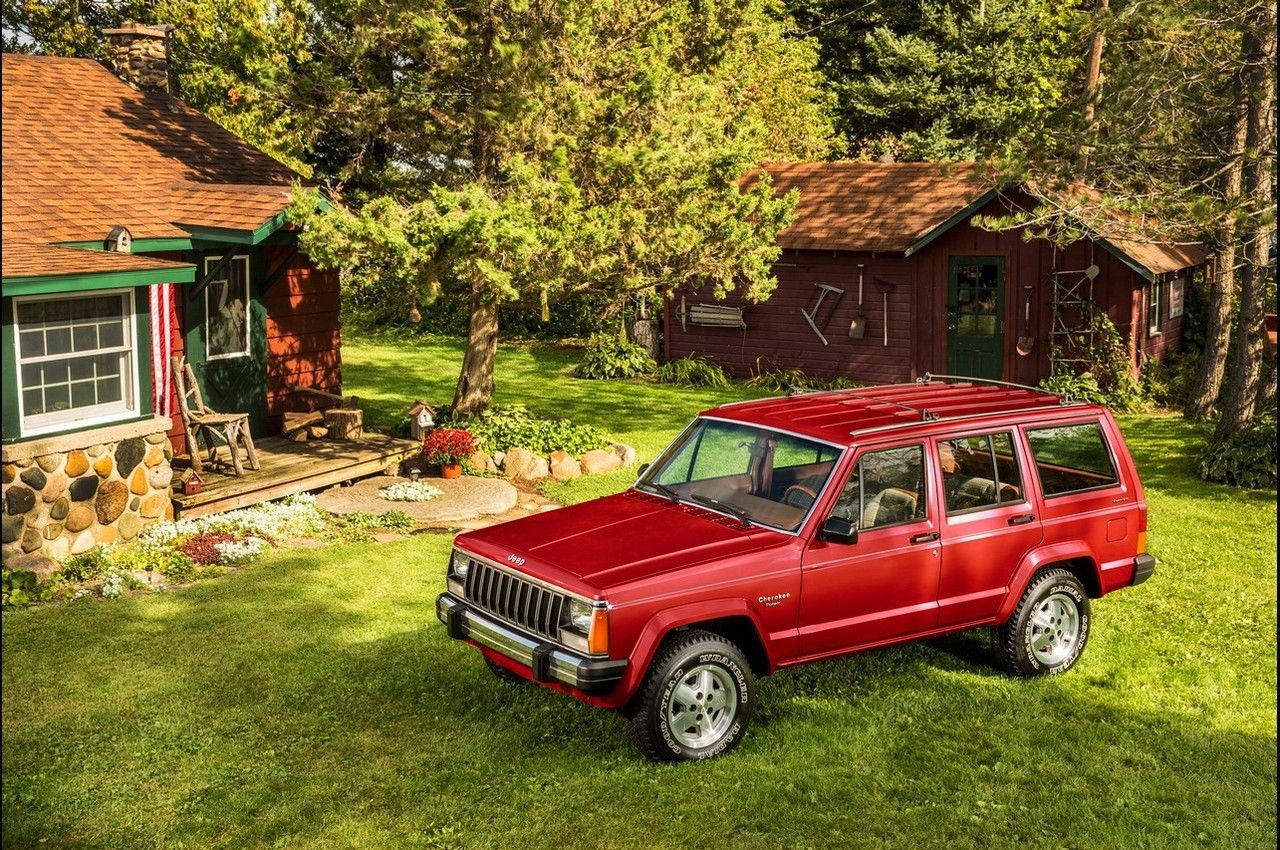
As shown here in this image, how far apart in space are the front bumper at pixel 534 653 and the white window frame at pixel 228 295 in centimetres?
885

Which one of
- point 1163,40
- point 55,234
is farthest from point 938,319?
point 55,234

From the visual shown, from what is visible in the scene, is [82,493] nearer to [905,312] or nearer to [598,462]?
[598,462]

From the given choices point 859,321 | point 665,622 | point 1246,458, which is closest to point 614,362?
point 859,321

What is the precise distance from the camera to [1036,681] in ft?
28.6

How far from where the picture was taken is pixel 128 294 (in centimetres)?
1228

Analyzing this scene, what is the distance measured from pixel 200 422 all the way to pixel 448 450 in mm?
3119

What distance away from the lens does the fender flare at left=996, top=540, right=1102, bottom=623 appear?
8.45 m

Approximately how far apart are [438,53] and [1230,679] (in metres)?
11.0

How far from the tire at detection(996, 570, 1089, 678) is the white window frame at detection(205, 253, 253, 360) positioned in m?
10.6

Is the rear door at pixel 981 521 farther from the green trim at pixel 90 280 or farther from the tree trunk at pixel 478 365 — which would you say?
the tree trunk at pixel 478 365

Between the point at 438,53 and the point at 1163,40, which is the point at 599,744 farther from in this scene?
the point at 1163,40

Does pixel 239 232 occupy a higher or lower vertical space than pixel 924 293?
higher

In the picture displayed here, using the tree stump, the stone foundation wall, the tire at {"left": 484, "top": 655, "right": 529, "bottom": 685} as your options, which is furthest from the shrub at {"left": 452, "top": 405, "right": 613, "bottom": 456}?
the tire at {"left": 484, "top": 655, "right": 529, "bottom": 685}

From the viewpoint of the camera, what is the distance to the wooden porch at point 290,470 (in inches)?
519
